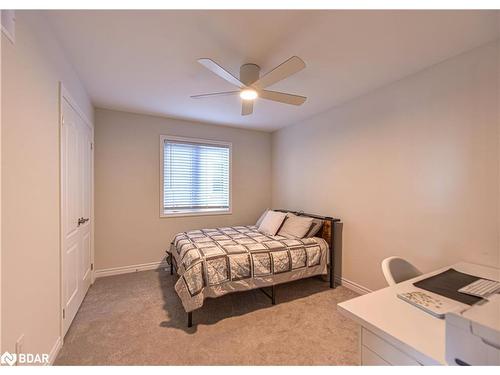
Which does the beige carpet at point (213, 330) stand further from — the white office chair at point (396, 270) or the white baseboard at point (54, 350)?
the white office chair at point (396, 270)

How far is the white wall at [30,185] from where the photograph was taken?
1.08 meters

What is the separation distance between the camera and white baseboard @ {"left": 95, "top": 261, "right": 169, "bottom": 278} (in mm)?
3125

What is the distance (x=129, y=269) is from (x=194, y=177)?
68.5 inches

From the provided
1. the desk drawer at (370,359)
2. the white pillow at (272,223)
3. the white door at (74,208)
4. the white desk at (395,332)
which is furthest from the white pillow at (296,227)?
the white door at (74,208)

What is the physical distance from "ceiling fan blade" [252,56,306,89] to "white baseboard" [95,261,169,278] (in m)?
3.07

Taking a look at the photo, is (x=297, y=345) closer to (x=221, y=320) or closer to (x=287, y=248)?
(x=221, y=320)

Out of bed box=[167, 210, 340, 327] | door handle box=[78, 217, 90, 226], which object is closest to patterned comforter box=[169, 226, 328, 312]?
bed box=[167, 210, 340, 327]

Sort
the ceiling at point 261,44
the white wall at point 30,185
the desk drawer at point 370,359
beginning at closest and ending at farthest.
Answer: the desk drawer at point 370,359, the white wall at point 30,185, the ceiling at point 261,44

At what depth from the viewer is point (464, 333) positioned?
2.34 ft

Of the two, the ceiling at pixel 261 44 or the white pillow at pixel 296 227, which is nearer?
the ceiling at pixel 261 44

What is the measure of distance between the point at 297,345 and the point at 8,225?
81.6 inches

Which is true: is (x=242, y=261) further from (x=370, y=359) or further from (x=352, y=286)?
(x=352, y=286)

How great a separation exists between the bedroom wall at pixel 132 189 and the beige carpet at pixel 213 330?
680 mm

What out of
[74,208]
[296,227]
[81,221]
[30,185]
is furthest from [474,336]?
[81,221]
